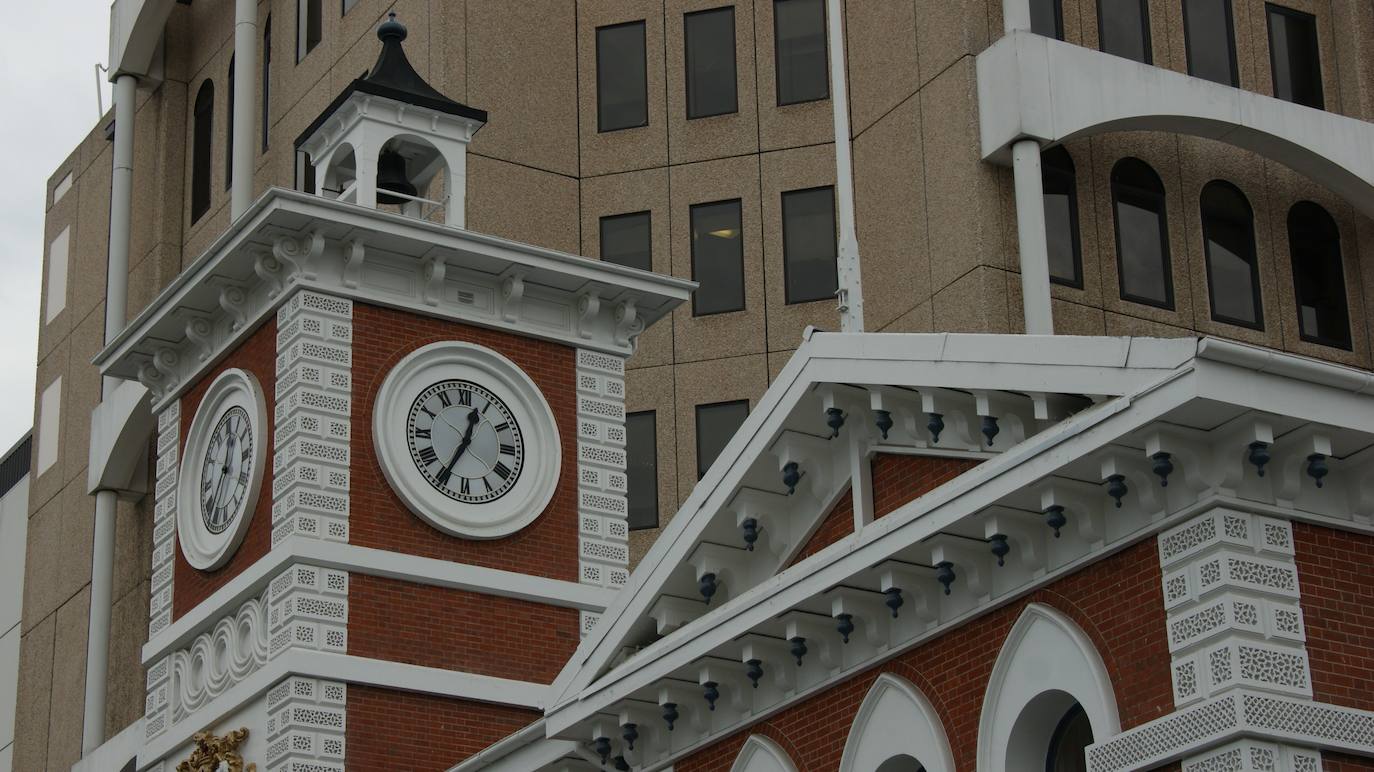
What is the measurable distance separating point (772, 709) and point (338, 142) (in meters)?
12.1

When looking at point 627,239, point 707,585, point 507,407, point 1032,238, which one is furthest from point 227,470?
point 627,239

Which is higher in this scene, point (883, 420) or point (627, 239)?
point (627, 239)

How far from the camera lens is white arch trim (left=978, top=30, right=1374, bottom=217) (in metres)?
38.7

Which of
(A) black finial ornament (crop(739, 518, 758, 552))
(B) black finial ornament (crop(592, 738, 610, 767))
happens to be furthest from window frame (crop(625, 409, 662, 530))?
(A) black finial ornament (crop(739, 518, 758, 552))

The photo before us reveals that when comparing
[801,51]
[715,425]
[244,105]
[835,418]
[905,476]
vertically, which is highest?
[244,105]

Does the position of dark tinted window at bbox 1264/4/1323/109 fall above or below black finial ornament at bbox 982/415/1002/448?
above

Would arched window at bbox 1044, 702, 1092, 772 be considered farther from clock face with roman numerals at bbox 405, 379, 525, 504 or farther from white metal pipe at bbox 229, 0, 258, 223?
white metal pipe at bbox 229, 0, 258, 223

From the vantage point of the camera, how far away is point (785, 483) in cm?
2059

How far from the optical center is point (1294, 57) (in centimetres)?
4316

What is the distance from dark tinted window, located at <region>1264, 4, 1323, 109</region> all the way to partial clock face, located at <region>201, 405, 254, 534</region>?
800 inches

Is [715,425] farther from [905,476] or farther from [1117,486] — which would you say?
[1117,486]

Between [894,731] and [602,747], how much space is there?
354 cm

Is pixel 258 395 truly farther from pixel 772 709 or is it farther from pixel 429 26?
pixel 429 26

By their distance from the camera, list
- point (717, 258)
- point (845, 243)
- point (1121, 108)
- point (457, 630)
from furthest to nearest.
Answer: point (717, 258)
point (1121, 108)
point (457, 630)
point (845, 243)
